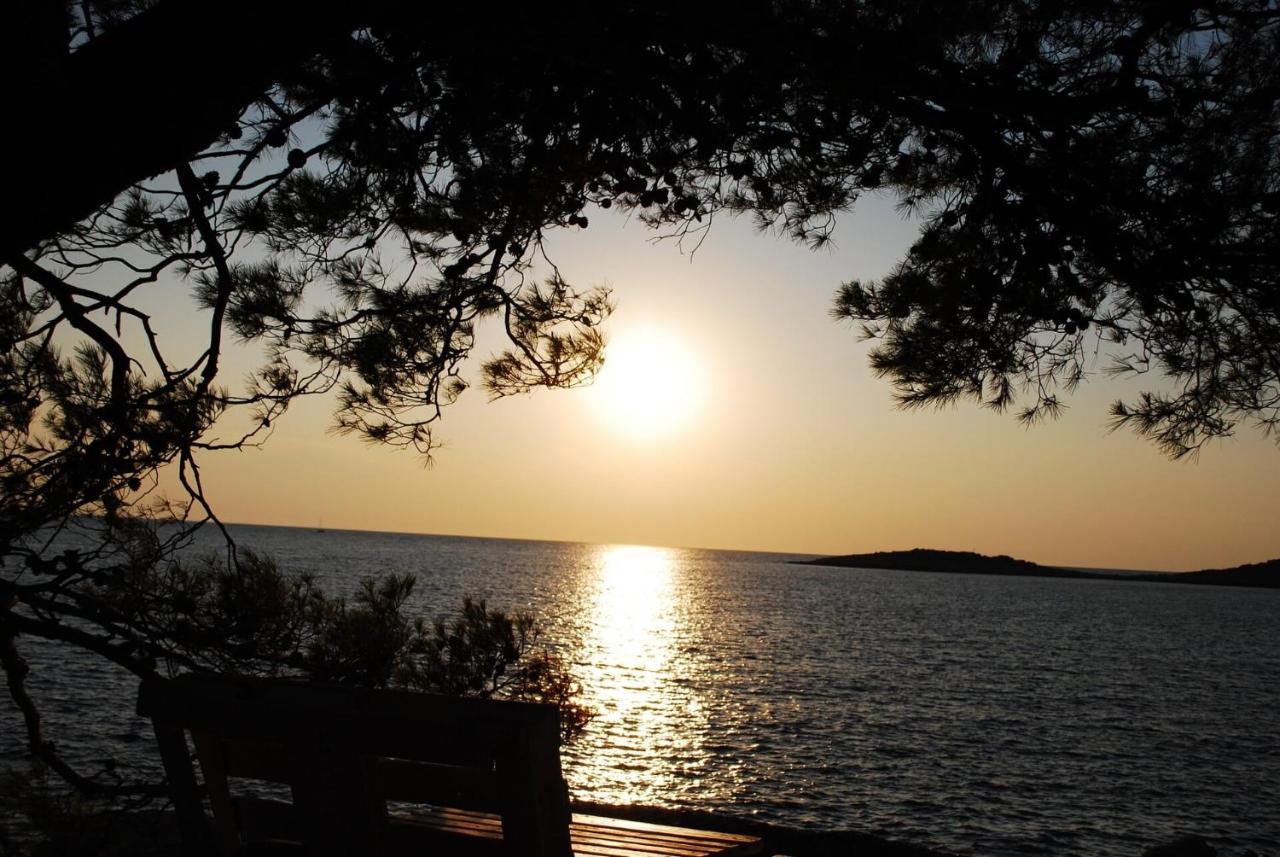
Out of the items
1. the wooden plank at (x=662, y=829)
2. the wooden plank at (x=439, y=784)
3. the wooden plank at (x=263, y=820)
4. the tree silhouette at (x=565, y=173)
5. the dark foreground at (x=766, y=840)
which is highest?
the tree silhouette at (x=565, y=173)

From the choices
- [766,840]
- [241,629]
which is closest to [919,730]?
[766,840]

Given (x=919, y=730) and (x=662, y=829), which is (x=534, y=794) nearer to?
(x=662, y=829)

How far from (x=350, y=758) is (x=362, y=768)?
5 cm

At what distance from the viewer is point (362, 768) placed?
8.50 feet

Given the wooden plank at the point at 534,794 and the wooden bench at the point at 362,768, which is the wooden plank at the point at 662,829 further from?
the wooden plank at the point at 534,794

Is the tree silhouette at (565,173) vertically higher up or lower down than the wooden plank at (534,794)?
higher up

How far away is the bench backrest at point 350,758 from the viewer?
92.6 inches

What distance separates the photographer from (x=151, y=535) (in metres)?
4.70

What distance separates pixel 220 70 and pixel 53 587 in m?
2.46

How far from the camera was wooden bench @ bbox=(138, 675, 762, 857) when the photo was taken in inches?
92.8

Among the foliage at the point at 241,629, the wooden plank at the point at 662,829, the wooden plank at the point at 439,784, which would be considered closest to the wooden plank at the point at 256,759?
the wooden plank at the point at 439,784

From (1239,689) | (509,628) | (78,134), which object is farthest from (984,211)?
(1239,689)

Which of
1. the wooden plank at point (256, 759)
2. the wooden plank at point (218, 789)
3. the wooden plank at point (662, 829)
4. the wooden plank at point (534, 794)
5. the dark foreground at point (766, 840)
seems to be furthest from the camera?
the dark foreground at point (766, 840)

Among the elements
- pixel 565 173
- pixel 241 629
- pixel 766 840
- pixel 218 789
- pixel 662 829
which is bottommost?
pixel 766 840
